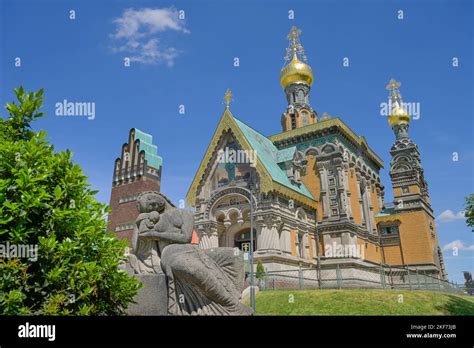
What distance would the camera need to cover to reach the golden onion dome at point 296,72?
3966 cm

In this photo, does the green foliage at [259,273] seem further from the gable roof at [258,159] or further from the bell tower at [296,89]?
the bell tower at [296,89]

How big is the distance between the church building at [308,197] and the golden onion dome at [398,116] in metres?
1.75

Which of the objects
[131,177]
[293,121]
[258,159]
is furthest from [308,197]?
[131,177]

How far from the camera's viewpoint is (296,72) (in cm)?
3962

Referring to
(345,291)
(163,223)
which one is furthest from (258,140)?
(163,223)

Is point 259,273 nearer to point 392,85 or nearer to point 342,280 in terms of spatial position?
point 342,280

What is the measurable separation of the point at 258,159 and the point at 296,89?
52.7ft

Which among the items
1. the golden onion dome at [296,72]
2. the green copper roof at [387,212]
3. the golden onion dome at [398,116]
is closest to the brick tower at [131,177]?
the golden onion dome at [296,72]

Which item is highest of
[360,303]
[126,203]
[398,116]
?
[398,116]

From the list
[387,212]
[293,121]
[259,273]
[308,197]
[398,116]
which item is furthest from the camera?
[398,116]

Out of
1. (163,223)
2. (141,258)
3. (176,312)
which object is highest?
(163,223)
